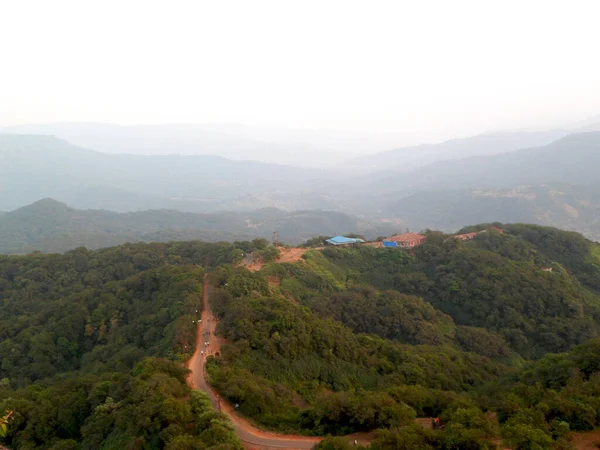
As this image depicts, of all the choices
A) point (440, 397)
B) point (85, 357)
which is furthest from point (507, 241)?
Answer: point (85, 357)

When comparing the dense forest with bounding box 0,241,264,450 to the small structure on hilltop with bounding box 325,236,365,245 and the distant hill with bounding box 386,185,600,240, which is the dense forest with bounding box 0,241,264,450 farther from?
the distant hill with bounding box 386,185,600,240

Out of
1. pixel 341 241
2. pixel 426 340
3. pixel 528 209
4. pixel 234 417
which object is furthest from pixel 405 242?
pixel 528 209

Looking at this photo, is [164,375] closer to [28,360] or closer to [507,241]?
[28,360]

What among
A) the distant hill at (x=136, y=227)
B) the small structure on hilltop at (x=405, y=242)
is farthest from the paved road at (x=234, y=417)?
the distant hill at (x=136, y=227)

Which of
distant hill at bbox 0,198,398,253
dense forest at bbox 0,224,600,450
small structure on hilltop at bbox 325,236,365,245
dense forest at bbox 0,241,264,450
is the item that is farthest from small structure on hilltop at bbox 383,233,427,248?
distant hill at bbox 0,198,398,253

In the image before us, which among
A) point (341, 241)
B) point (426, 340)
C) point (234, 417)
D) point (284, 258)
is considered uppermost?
point (284, 258)

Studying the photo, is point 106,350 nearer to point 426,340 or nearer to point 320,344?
point 320,344
